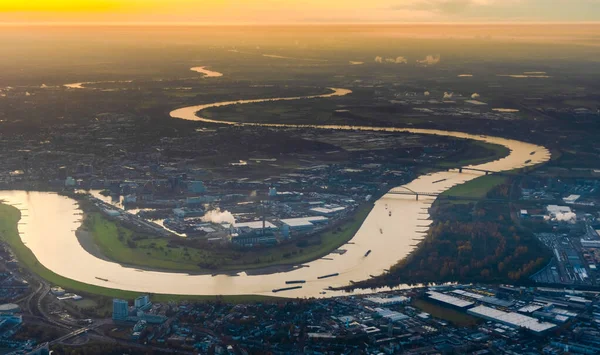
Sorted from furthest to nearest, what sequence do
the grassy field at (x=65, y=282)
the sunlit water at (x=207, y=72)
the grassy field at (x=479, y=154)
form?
1. the sunlit water at (x=207, y=72)
2. the grassy field at (x=479, y=154)
3. the grassy field at (x=65, y=282)

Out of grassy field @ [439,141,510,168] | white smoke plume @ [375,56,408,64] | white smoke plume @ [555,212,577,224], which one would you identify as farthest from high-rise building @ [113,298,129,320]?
white smoke plume @ [375,56,408,64]

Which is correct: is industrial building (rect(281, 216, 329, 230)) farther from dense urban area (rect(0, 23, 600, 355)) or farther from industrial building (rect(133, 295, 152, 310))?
industrial building (rect(133, 295, 152, 310))

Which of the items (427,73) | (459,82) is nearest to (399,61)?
(427,73)

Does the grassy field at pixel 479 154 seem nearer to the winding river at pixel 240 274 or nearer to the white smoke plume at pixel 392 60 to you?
the winding river at pixel 240 274

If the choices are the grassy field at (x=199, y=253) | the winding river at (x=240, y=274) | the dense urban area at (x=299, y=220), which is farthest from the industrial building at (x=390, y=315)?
the grassy field at (x=199, y=253)

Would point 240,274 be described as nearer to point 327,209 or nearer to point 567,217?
point 327,209

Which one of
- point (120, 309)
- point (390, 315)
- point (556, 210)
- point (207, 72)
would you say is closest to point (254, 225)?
point (120, 309)

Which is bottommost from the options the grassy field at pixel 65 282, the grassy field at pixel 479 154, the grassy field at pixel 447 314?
the grassy field at pixel 479 154

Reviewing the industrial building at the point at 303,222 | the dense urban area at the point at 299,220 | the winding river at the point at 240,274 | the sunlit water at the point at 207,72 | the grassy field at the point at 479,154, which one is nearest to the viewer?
the dense urban area at the point at 299,220
